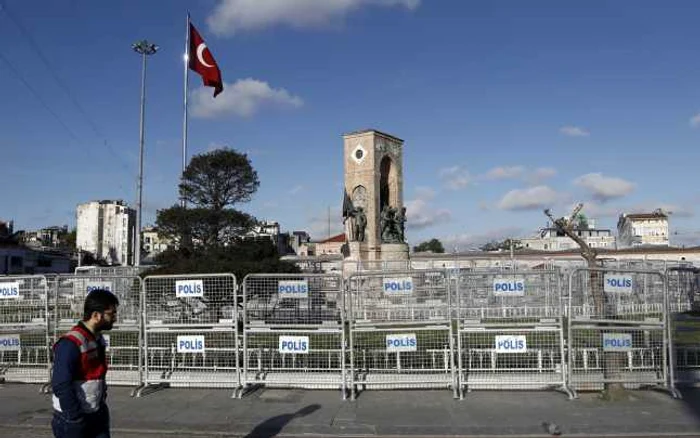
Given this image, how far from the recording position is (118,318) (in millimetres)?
11172

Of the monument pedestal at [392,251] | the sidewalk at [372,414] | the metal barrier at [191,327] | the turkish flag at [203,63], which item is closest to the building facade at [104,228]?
the turkish flag at [203,63]

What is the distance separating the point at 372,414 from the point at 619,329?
422 cm

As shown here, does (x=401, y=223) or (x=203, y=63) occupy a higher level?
(x=203, y=63)

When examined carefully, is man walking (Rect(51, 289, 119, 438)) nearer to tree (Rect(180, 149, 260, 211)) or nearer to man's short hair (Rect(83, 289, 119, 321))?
man's short hair (Rect(83, 289, 119, 321))

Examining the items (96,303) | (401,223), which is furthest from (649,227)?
(96,303)

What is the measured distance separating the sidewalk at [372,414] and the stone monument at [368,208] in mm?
23292

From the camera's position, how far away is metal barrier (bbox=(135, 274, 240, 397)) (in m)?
9.83

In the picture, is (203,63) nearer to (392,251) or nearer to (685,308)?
(392,251)

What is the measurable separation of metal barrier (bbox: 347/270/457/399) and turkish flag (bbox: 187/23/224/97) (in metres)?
24.1

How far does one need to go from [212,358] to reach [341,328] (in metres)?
3.17

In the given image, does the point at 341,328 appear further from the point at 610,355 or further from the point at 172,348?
the point at 610,355

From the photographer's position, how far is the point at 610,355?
9.53m

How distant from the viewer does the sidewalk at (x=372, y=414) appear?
7527 millimetres

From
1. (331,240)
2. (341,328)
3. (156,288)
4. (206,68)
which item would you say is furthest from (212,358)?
(331,240)
